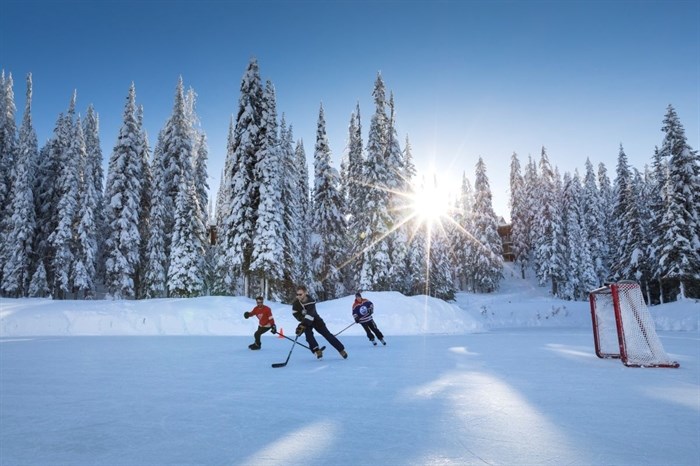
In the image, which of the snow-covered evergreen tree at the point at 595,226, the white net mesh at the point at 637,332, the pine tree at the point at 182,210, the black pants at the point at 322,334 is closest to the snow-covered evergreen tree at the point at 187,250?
the pine tree at the point at 182,210

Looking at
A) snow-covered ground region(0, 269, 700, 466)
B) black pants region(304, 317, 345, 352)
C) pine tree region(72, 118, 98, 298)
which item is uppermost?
pine tree region(72, 118, 98, 298)

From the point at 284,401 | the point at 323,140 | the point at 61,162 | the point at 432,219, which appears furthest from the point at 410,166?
the point at 284,401

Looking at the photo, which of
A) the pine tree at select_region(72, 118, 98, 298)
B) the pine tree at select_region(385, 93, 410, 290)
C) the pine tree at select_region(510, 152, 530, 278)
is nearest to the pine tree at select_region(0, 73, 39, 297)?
the pine tree at select_region(72, 118, 98, 298)

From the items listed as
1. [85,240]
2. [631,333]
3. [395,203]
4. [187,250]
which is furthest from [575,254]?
[85,240]

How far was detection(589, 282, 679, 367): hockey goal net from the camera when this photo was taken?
28.0 ft

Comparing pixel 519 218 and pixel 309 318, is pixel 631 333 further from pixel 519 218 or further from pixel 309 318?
pixel 519 218

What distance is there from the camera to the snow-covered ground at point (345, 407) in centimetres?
367

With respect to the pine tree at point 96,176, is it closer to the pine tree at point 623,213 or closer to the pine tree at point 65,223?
the pine tree at point 65,223

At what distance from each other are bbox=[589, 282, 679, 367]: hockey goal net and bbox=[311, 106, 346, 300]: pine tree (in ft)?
91.9

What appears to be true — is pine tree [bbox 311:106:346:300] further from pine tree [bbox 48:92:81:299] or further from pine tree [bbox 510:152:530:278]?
pine tree [bbox 510:152:530:278]

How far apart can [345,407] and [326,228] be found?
109ft

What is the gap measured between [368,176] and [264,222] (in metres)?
11.3

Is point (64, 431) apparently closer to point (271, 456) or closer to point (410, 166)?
point (271, 456)

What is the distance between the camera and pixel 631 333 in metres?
8.94
